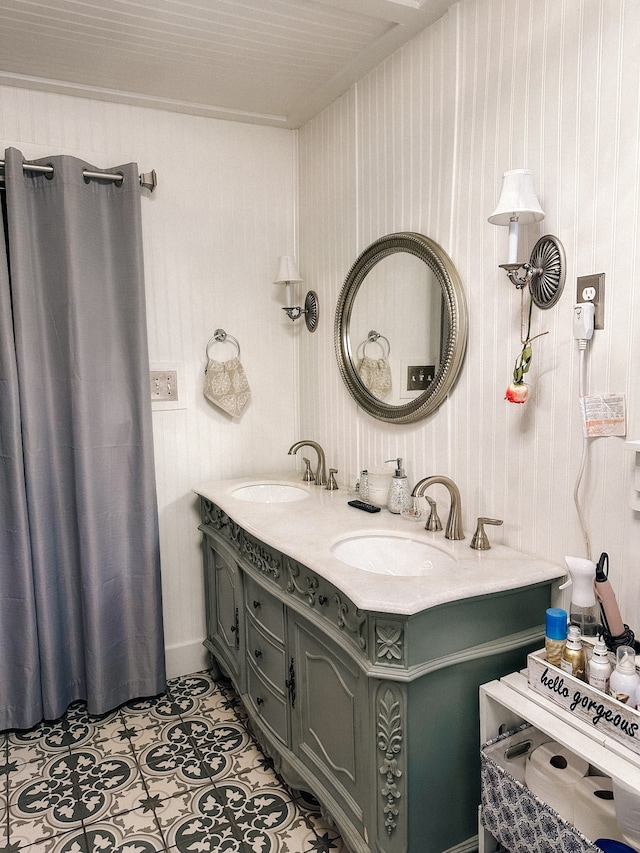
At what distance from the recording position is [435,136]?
200cm

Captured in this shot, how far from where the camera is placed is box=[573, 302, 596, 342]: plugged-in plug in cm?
148

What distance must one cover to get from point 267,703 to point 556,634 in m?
1.11

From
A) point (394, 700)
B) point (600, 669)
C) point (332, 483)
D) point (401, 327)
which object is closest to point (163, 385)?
point (332, 483)

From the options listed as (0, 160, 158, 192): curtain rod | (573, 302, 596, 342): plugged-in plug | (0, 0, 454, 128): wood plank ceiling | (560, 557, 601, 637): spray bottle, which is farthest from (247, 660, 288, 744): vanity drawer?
(0, 0, 454, 128): wood plank ceiling

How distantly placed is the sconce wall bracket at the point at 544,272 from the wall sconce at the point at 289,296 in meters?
1.24

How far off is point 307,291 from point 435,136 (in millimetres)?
1031

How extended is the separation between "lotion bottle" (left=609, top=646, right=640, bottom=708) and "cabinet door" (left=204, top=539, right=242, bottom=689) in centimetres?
138

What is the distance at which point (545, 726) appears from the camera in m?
1.29

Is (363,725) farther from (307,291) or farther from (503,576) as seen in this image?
(307,291)

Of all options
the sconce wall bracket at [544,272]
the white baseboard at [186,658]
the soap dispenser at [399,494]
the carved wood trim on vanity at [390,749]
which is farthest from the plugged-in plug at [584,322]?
the white baseboard at [186,658]

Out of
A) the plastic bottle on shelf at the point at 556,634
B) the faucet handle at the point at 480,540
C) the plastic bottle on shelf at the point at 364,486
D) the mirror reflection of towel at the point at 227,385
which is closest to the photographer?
the plastic bottle on shelf at the point at 556,634

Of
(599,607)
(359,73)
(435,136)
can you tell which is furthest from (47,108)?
(599,607)

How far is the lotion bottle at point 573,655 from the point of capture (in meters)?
1.36

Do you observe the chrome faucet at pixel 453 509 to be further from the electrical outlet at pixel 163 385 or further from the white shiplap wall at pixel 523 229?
the electrical outlet at pixel 163 385
